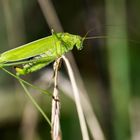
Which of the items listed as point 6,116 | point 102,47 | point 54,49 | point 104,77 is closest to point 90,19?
point 102,47

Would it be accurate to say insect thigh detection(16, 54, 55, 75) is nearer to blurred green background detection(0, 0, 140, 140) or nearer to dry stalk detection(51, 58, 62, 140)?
dry stalk detection(51, 58, 62, 140)

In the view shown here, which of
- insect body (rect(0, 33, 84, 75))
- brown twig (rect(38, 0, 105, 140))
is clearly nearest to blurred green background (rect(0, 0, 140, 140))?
brown twig (rect(38, 0, 105, 140))

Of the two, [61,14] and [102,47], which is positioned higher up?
[61,14]

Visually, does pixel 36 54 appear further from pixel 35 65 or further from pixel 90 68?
pixel 90 68

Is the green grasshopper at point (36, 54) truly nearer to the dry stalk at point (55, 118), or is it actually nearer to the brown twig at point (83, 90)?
the dry stalk at point (55, 118)

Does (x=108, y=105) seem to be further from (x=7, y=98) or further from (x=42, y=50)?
(x=42, y=50)

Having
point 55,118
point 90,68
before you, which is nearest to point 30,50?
point 55,118
